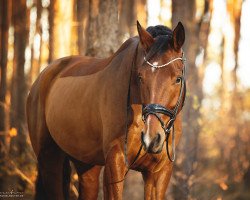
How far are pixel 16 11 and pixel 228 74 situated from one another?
9953mm

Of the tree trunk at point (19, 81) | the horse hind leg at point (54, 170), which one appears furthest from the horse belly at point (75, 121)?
the tree trunk at point (19, 81)

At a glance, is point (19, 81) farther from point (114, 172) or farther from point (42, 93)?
point (114, 172)

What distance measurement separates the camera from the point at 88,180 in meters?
6.99

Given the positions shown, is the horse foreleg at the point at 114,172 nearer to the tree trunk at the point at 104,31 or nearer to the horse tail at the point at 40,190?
the horse tail at the point at 40,190

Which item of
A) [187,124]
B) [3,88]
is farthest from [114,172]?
[3,88]

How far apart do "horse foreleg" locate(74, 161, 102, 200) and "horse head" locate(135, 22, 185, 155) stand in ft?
7.16

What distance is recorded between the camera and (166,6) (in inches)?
1134

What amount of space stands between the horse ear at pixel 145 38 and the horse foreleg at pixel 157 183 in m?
1.17

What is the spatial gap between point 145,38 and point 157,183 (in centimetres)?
139

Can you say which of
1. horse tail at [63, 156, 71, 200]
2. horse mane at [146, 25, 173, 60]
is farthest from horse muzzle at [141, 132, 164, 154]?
horse tail at [63, 156, 71, 200]

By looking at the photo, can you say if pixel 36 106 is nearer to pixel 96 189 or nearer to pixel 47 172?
pixel 47 172

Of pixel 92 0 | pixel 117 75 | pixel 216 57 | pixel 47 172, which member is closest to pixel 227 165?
pixel 92 0

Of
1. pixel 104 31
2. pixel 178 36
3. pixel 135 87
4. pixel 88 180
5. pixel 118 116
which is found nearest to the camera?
pixel 178 36

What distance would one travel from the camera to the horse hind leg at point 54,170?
Result: 23.9 ft
